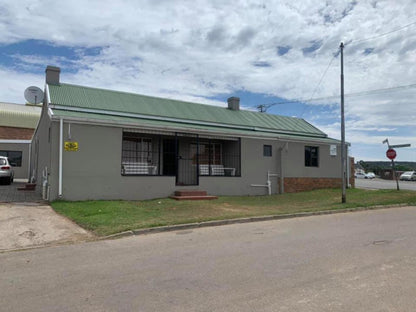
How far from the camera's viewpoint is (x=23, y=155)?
30578mm

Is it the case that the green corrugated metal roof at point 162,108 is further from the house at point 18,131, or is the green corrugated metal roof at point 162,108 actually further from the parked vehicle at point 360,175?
the parked vehicle at point 360,175

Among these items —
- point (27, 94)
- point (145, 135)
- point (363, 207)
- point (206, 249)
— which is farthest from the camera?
point (27, 94)

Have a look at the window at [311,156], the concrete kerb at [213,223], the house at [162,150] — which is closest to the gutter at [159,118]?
the house at [162,150]

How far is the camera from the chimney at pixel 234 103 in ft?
77.4

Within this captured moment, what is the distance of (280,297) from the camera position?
4273mm

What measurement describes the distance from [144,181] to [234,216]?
535 cm

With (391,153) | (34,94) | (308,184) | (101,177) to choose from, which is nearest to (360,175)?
(391,153)

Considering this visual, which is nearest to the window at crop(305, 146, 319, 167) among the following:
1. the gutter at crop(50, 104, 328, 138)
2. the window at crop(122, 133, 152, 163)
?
the gutter at crop(50, 104, 328, 138)

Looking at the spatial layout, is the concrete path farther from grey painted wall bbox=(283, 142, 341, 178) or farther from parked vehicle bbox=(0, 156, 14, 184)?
grey painted wall bbox=(283, 142, 341, 178)

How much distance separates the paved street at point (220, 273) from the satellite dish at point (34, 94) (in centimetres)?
1731

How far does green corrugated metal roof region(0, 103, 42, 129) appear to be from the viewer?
35562 millimetres

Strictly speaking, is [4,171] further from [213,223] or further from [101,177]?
[213,223]

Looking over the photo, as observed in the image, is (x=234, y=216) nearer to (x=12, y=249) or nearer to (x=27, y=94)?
(x=12, y=249)

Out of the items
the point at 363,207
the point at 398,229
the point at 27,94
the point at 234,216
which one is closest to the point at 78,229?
the point at 234,216
